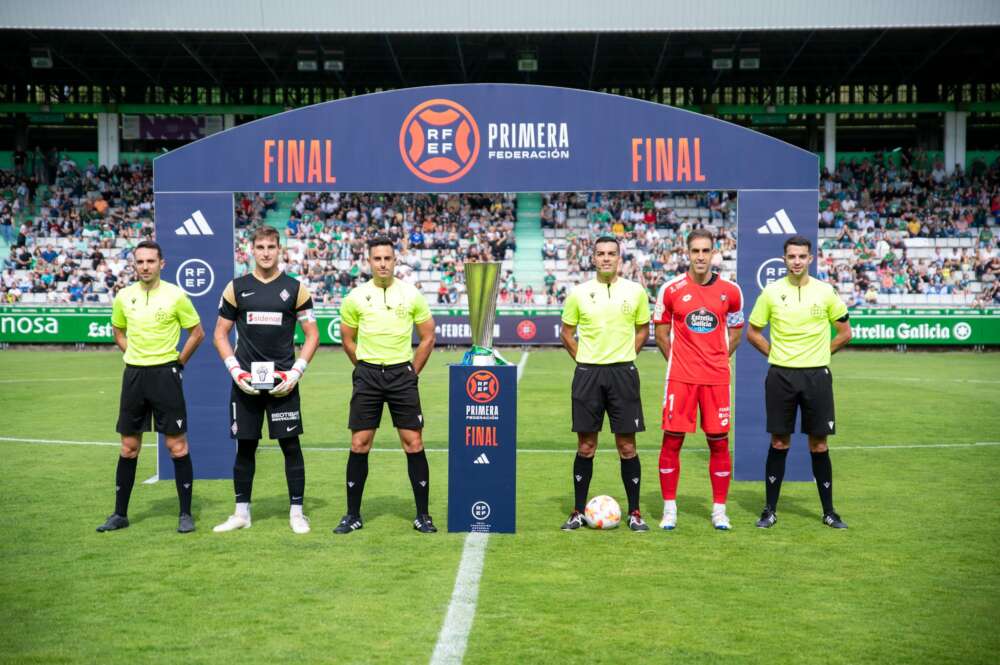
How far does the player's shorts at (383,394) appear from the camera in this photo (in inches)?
317

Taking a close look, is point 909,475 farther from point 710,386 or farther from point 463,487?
point 463,487

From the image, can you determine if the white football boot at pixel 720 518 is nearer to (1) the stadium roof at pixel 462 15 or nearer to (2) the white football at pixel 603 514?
(2) the white football at pixel 603 514

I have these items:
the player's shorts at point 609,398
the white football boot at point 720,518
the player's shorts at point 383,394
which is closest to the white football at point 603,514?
the player's shorts at point 609,398

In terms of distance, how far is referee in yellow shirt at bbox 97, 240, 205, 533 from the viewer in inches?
321

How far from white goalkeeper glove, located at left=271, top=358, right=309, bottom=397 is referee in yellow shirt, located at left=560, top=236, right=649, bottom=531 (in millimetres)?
2115

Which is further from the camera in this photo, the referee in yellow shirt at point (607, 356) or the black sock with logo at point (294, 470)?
the black sock with logo at point (294, 470)

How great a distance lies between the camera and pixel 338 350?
29266 mm

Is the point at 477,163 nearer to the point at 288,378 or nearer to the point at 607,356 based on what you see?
the point at 607,356

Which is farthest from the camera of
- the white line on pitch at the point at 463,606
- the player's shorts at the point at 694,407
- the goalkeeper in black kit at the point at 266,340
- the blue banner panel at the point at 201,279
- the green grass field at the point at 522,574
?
the blue banner panel at the point at 201,279

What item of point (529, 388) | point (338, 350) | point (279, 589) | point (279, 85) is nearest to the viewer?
point (279, 589)

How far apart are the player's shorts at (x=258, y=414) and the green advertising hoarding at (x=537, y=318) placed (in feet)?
67.2

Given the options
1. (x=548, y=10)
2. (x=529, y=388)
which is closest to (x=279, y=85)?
(x=548, y=10)

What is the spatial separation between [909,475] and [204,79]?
33058 millimetres

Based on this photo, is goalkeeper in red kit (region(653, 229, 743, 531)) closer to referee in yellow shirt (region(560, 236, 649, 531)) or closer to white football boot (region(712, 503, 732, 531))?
white football boot (region(712, 503, 732, 531))
